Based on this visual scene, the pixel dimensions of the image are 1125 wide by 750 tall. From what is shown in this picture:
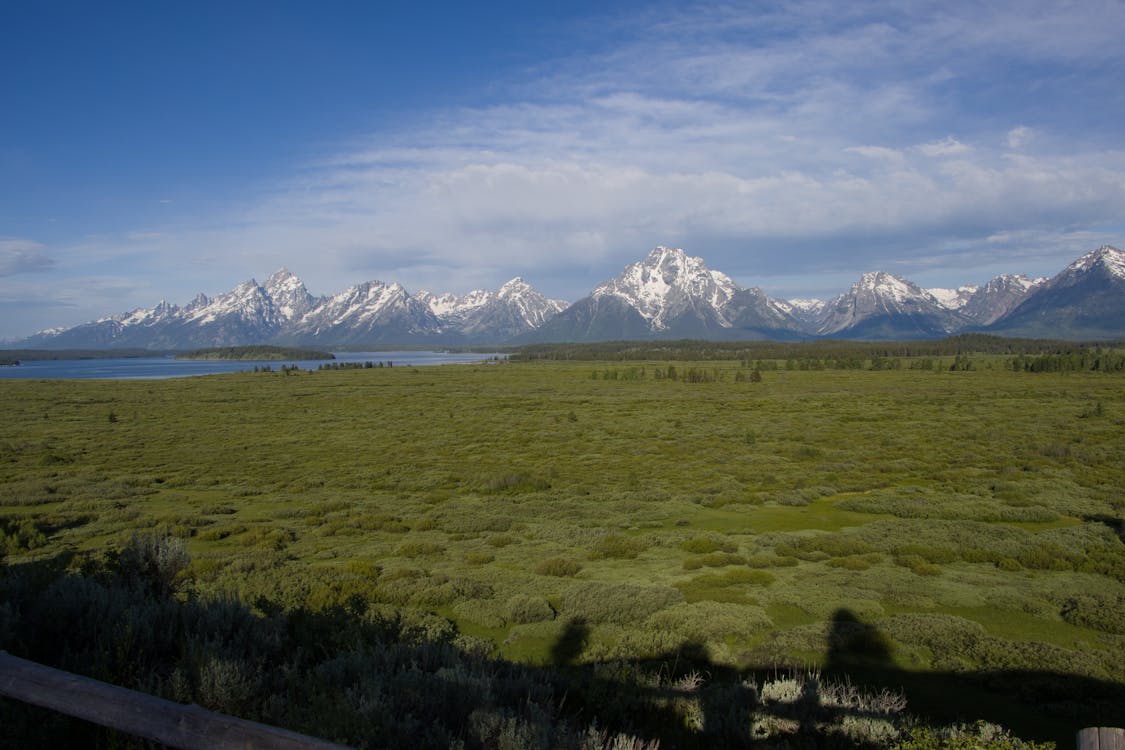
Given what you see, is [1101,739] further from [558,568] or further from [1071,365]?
[1071,365]

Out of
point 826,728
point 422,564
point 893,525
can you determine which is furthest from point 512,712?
point 893,525

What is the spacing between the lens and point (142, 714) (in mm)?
3295

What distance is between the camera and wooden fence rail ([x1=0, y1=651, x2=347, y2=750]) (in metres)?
3.03

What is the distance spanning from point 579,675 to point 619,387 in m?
83.5

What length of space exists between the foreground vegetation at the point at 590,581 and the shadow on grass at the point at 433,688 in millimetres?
39

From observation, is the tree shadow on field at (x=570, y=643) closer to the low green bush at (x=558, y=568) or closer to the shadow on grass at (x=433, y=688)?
the shadow on grass at (x=433, y=688)

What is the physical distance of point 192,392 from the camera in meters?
82.6

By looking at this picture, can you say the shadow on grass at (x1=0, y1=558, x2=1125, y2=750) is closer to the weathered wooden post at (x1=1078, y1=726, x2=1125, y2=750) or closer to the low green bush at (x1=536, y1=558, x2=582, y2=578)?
the weathered wooden post at (x1=1078, y1=726, x2=1125, y2=750)

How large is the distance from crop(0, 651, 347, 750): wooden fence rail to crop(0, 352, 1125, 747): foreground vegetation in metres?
1.58

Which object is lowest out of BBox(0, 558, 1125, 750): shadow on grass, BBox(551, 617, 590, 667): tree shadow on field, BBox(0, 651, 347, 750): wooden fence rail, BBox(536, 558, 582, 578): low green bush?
BBox(536, 558, 582, 578): low green bush

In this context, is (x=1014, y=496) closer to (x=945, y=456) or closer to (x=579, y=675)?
(x=945, y=456)

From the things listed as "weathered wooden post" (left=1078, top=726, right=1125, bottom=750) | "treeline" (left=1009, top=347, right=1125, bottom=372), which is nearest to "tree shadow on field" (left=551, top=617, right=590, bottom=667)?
"weathered wooden post" (left=1078, top=726, right=1125, bottom=750)

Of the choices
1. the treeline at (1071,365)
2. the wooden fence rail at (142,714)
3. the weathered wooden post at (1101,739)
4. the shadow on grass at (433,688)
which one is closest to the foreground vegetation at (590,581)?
the shadow on grass at (433,688)

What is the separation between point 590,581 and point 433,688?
303 inches
